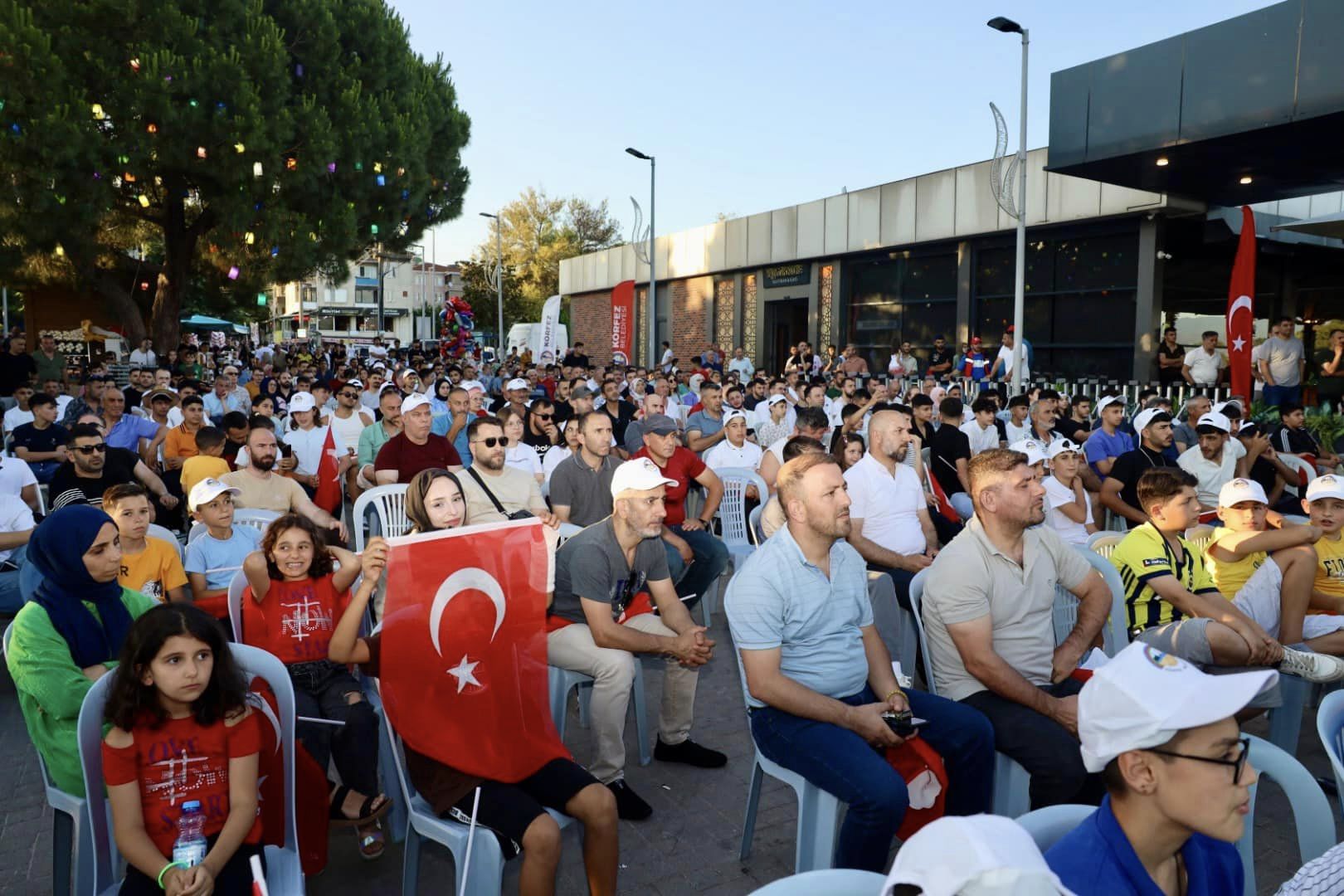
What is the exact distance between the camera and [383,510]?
19.4 feet

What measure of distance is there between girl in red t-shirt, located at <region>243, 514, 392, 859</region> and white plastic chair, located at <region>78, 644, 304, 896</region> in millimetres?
414

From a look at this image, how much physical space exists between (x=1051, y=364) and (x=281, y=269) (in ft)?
52.8

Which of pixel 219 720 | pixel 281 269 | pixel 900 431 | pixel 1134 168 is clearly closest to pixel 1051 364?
pixel 1134 168

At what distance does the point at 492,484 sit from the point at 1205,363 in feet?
39.4

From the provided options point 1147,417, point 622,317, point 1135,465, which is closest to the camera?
point 1135,465

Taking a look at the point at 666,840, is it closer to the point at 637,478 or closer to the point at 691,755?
the point at 691,755

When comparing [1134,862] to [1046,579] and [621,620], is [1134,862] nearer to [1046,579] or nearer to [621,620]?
[1046,579]

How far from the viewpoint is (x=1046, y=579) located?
3453mm

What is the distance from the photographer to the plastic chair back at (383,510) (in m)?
5.82

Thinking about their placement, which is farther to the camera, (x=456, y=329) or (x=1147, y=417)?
(x=456, y=329)

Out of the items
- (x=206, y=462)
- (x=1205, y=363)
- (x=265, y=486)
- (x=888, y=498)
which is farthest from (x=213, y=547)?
(x=1205, y=363)

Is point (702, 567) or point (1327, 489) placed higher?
point (1327, 489)

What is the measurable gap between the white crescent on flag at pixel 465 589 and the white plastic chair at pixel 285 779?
0.47 m

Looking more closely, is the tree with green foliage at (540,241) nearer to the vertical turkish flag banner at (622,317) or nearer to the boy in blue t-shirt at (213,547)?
the vertical turkish flag banner at (622,317)
